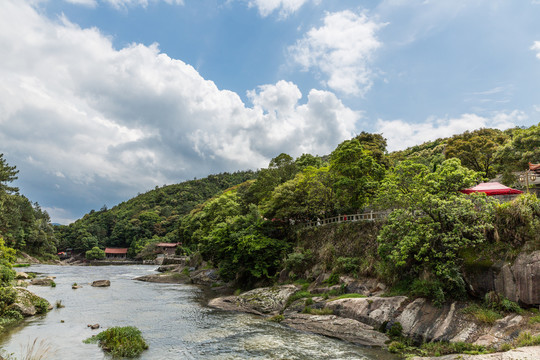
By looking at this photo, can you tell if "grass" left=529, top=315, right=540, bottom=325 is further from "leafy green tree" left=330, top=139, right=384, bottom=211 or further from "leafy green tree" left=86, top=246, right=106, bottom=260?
"leafy green tree" left=86, top=246, right=106, bottom=260

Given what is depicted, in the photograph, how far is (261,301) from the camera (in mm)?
33125

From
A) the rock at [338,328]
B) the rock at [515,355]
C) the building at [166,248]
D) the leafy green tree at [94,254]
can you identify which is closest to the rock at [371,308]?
the rock at [338,328]

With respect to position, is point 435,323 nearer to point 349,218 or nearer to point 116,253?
point 349,218

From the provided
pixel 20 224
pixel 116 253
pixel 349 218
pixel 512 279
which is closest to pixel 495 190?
pixel 512 279

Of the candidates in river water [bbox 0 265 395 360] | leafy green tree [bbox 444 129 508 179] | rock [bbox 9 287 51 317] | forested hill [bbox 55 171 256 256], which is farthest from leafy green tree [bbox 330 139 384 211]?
forested hill [bbox 55 171 256 256]

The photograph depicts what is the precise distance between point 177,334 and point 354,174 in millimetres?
26626

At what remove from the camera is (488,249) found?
22078 millimetres

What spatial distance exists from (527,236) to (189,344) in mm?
23318

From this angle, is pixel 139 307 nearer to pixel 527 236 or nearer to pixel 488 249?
pixel 488 249

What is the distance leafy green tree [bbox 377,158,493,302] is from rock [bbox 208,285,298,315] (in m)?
11.4

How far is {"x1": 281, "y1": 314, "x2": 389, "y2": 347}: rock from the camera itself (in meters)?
21.9

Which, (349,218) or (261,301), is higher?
(349,218)

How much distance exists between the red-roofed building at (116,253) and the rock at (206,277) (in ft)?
291

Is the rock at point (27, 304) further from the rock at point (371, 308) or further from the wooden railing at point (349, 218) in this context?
the wooden railing at point (349, 218)
